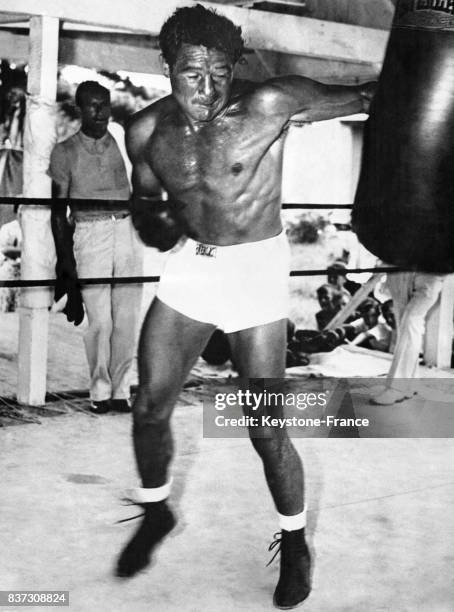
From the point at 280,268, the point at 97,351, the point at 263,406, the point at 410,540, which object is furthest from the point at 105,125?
the point at 410,540

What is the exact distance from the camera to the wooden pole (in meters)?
3.25

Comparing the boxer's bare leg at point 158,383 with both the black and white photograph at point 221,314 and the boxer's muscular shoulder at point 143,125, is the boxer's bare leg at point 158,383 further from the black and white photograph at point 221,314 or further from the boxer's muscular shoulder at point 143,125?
the boxer's muscular shoulder at point 143,125

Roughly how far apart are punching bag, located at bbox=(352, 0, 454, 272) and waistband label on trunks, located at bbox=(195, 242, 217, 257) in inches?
13.3

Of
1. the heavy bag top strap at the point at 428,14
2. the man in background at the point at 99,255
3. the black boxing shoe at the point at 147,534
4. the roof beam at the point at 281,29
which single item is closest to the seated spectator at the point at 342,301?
the man in background at the point at 99,255

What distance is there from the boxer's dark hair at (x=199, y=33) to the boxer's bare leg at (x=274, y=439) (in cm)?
60

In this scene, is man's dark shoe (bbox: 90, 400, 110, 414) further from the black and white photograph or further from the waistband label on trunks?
the waistband label on trunks

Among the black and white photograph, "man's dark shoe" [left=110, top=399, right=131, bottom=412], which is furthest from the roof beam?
"man's dark shoe" [left=110, top=399, right=131, bottom=412]

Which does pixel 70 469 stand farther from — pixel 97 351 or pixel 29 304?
pixel 29 304

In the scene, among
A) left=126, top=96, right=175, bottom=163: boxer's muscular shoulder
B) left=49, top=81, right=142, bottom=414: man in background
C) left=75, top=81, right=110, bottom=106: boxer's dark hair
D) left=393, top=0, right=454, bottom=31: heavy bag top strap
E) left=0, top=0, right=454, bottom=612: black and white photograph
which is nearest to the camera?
left=393, top=0, right=454, bottom=31: heavy bag top strap

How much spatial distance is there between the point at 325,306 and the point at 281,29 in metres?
1.73

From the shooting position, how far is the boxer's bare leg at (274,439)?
215 centimetres

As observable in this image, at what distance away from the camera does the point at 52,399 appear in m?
3.54

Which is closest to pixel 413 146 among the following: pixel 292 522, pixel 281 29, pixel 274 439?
pixel 274 439

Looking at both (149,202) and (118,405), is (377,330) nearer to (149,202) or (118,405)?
(118,405)
